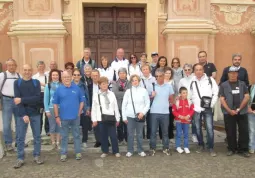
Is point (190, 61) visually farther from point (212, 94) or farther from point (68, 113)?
point (68, 113)

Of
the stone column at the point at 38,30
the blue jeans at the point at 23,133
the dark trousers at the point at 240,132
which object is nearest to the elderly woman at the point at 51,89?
the blue jeans at the point at 23,133

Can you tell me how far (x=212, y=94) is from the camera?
5594 mm

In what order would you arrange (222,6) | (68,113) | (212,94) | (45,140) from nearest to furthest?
(68,113)
(212,94)
(45,140)
(222,6)

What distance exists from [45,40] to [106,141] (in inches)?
164

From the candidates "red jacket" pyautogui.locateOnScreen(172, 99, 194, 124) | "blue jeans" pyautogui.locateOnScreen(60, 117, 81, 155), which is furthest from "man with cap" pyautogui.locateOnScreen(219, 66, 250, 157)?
"blue jeans" pyautogui.locateOnScreen(60, 117, 81, 155)

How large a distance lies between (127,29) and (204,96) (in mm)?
4522

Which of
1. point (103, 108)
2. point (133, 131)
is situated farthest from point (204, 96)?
point (103, 108)

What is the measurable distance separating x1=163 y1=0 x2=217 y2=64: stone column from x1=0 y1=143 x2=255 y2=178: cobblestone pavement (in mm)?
3788

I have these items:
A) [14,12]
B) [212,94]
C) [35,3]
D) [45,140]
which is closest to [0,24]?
[14,12]

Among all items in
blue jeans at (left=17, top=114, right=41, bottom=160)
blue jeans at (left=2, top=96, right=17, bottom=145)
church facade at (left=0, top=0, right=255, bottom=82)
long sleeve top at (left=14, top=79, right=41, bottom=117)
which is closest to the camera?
long sleeve top at (left=14, top=79, right=41, bottom=117)

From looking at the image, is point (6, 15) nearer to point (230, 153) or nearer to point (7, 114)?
point (7, 114)

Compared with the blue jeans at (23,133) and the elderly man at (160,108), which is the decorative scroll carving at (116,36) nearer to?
the elderly man at (160,108)

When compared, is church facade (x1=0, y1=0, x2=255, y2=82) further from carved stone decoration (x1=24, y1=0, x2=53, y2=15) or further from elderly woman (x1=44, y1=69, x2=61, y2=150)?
elderly woman (x1=44, y1=69, x2=61, y2=150)

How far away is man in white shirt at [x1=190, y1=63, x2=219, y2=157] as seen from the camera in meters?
5.55
